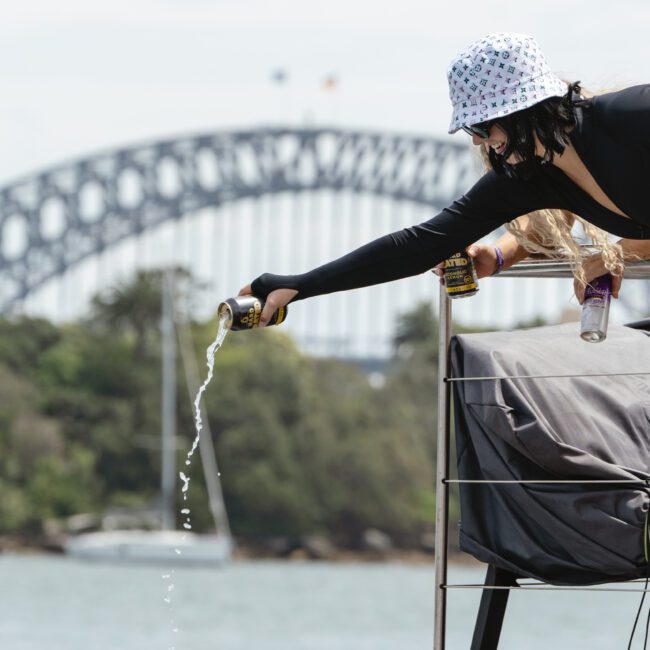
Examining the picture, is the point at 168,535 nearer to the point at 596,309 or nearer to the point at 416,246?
the point at 596,309

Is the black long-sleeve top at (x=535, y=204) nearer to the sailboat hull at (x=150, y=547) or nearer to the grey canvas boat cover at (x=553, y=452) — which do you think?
the grey canvas boat cover at (x=553, y=452)

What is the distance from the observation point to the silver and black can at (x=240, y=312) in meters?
3.59

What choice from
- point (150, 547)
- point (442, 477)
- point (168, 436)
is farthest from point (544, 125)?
point (168, 436)

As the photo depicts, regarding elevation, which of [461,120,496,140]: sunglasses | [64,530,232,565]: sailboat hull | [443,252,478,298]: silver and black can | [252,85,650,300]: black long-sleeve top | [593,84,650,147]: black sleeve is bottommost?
[64,530,232,565]: sailboat hull

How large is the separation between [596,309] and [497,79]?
68 centimetres

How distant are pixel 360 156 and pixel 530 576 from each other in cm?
7877

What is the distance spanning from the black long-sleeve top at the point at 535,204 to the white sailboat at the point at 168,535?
49.8 meters

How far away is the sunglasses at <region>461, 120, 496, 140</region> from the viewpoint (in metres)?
3.46

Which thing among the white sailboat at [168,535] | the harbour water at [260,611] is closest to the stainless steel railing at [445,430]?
the harbour water at [260,611]

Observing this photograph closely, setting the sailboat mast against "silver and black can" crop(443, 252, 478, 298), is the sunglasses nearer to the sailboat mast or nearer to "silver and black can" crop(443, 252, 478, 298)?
"silver and black can" crop(443, 252, 478, 298)

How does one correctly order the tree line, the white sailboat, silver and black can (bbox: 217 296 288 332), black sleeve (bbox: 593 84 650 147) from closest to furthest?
black sleeve (bbox: 593 84 650 147) → silver and black can (bbox: 217 296 288 332) → the white sailboat → the tree line

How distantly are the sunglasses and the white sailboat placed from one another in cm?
5006

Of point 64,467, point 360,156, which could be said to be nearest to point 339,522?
point 64,467

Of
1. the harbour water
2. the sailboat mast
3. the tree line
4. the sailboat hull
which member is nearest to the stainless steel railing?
the harbour water
